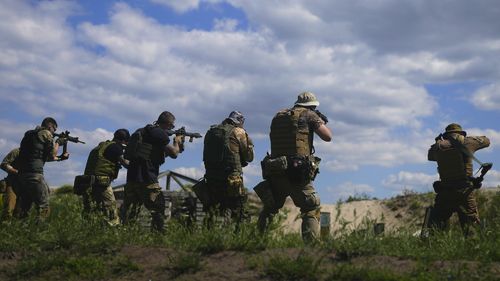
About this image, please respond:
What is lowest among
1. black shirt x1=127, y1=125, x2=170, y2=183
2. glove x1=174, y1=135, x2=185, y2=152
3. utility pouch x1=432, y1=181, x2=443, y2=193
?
utility pouch x1=432, y1=181, x2=443, y2=193

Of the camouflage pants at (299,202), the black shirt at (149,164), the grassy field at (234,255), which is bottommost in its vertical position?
the grassy field at (234,255)

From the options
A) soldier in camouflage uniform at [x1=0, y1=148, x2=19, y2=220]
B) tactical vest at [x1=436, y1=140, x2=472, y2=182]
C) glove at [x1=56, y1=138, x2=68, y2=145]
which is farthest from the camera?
glove at [x1=56, y1=138, x2=68, y2=145]

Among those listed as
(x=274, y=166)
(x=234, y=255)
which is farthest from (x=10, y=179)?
(x=234, y=255)

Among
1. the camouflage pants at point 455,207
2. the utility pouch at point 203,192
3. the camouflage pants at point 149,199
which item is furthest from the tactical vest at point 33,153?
the camouflage pants at point 455,207

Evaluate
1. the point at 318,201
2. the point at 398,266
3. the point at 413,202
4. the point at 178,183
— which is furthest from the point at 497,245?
the point at 413,202

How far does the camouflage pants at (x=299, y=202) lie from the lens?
7371 mm

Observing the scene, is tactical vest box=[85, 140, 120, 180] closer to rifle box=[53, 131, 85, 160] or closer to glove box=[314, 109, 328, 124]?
rifle box=[53, 131, 85, 160]

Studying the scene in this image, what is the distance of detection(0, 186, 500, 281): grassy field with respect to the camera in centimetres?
573

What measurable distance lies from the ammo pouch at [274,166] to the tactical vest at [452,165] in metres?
2.75

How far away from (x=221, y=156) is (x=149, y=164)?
40.6 inches

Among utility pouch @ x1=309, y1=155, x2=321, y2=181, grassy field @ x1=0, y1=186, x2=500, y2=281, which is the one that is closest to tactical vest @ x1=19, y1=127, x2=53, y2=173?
grassy field @ x1=0, y1=186, x2=500, y2=281

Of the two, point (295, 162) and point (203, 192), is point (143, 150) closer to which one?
point (203, 192)

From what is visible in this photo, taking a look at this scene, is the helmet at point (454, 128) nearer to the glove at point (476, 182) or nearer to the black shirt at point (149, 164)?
the glove at point (476, 182)

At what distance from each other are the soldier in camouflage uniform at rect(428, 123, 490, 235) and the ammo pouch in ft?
8.56
